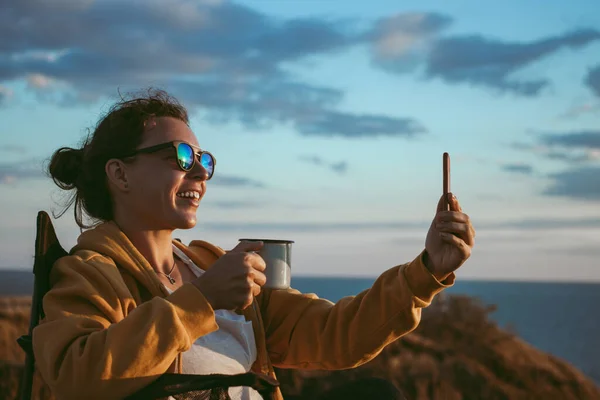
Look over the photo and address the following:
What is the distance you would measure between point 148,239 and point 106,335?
0.69 meters

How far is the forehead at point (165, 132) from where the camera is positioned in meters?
3.39

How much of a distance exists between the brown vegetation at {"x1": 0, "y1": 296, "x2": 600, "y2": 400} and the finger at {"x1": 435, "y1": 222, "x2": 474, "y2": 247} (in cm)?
180

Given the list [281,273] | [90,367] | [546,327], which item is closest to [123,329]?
[90,367]

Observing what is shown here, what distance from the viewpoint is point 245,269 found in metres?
2.92

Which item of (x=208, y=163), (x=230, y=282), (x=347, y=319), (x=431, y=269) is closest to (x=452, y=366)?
(x=347, y=319)

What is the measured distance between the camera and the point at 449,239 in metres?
3.13

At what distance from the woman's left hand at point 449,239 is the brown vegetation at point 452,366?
1680mm

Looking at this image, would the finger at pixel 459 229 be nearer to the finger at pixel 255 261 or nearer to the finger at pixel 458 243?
the finger at pixel 458 243

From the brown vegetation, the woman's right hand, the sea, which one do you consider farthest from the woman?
the sea

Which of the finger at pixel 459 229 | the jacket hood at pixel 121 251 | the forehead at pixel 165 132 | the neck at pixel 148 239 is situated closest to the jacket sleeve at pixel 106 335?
the jacket hood at pixel 121 251

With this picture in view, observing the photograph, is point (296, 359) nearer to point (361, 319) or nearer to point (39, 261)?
point (361, 319)

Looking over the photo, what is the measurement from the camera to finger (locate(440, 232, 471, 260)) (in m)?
3.13

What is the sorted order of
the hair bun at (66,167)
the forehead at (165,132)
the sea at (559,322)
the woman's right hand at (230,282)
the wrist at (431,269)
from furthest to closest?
the sea at (559,322), the hair bun at (66,167), the forehead at (165,132), the wrist at (431,269), the woman's right hand at (230,282)

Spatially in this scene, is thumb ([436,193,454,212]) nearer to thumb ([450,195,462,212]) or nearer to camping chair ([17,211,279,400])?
thumb ([450,195,462,212])
